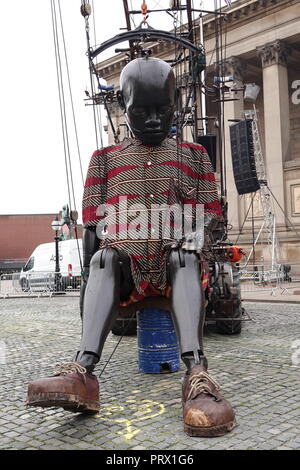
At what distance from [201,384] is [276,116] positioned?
22356mm

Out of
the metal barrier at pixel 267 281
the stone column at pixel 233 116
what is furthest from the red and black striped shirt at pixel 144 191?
the stone column at pixel 233 116

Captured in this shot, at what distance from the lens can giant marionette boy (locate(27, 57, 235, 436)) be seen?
2.77 meters

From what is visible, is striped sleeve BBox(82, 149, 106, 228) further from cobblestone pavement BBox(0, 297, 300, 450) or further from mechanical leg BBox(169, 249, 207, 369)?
cobblestone pavement BBox(0, 297, 300, 450)

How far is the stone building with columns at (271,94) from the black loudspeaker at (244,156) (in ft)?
6.31

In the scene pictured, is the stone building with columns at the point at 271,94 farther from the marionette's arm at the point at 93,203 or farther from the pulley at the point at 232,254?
the marionette's arm at the point at 93,203

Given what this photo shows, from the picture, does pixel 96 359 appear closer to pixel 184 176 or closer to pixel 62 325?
pixel 184 176

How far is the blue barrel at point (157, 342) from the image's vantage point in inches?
164

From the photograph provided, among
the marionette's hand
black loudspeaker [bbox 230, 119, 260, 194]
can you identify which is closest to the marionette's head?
the marionette's hand

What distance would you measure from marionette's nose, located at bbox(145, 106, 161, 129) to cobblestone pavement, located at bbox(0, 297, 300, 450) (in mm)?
1986

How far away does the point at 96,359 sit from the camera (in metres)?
3.06

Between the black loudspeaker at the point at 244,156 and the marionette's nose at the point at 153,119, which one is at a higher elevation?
the black loudspeaker at the point at 244,156

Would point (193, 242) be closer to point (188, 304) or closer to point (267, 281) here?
point (188, 304)

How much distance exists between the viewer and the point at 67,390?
2.75 m

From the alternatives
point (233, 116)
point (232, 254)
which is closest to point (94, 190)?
point (232, 254)
